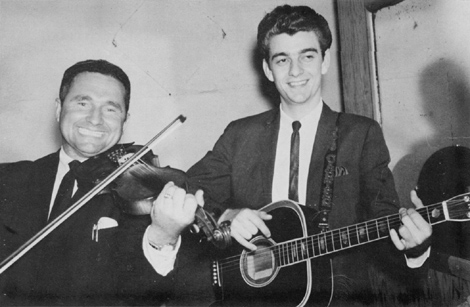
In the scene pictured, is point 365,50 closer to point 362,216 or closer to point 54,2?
point 362,216

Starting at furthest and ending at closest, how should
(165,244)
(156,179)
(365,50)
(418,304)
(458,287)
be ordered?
(365,50) → (418,304) → (458,287) → (156,179) → (165,244)

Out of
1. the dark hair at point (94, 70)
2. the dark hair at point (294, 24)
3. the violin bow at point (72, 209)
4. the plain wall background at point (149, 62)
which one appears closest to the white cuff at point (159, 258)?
the violin bow at point (72, 209)

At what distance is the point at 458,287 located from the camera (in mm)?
1511

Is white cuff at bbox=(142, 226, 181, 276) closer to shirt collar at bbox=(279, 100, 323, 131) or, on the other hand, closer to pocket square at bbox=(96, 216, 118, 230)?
pocket square at bbox=(96, 216, 118, 230)

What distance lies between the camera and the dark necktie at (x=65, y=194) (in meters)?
1.35

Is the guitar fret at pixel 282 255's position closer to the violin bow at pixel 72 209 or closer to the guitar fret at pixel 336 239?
the guitar fret at pixel 336 239

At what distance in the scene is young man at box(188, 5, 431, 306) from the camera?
4.61 ft

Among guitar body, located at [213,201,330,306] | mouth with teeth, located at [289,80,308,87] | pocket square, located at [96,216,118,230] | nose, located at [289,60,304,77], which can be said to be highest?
nose, located at [289,60,304,77]

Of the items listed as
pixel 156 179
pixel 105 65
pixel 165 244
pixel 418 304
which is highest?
pixel 105 65

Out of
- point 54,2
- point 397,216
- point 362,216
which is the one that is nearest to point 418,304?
point 362,216

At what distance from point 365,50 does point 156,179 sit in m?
1.13

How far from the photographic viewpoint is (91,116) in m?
1.46

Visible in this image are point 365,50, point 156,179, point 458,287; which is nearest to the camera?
point 156,179

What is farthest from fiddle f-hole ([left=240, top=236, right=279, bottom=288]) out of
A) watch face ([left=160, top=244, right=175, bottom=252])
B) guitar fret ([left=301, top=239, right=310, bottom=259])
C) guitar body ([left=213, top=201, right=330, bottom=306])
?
watch face ([left=160, top=244, right=175, bottom=252])
